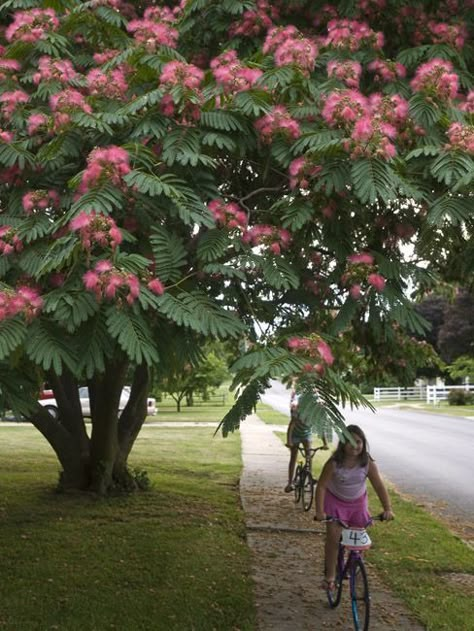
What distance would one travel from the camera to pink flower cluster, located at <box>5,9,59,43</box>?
4930 mm

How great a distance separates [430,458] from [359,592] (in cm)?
1217

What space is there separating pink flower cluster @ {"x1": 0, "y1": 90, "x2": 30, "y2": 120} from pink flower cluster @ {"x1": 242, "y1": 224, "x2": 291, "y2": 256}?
5.61 ft

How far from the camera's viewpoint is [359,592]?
17.7ft

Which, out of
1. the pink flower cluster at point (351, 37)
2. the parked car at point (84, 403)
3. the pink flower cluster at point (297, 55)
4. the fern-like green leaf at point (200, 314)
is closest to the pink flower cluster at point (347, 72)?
the pink flower cluster at point (297, 55)

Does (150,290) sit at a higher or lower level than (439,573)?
higher

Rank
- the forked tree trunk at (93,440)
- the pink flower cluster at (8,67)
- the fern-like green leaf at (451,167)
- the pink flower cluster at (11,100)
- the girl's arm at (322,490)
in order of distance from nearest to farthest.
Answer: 1. the fern-like green leaf at (451,167)
2. the pink flower cluster at (11,100)
3. the pink flower cluster at (8,67)
4. the girl's arm at (322,490)
5. the forked tree trunk at (93,440)

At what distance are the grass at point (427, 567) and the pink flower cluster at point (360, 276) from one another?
295cm

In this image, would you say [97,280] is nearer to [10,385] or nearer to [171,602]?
[10,385]

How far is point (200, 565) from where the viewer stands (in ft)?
23.3

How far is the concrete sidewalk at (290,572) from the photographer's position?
5645 mm

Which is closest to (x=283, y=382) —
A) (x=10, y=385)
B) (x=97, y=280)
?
(x=97, y=280)

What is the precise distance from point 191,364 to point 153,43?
85.5 inches

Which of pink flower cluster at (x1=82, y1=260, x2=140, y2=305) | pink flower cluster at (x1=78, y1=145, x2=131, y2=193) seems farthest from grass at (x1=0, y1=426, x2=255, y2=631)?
pink flower cluster at (x1=78, y1=145, x2=131, y2=193)

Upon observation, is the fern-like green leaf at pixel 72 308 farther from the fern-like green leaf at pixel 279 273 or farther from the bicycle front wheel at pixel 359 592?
the bicycle front wheel at pixel 359 592
